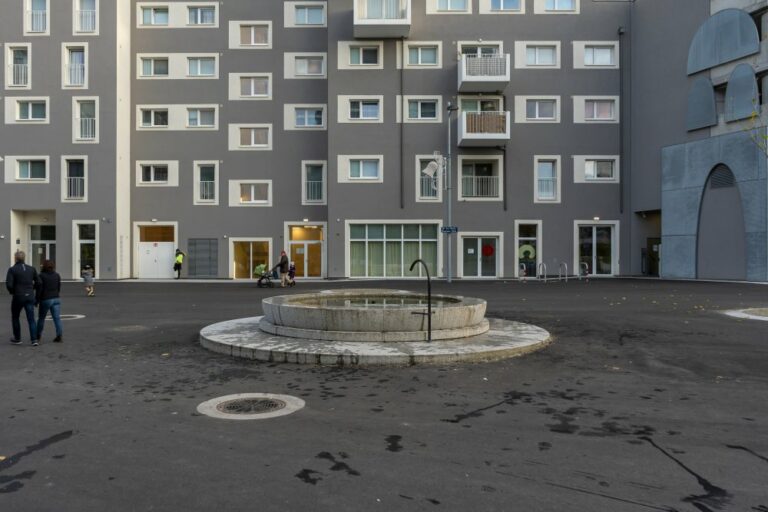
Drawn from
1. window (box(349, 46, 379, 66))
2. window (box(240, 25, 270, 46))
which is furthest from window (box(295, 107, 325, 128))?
window (box(240, 25, 270, 46))

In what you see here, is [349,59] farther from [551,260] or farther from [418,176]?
[551,260]

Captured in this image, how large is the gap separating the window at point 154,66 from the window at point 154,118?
2216 mm

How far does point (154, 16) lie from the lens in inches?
1266

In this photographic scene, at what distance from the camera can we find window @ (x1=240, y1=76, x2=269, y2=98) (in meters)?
31.9

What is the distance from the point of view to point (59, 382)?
6820 mm

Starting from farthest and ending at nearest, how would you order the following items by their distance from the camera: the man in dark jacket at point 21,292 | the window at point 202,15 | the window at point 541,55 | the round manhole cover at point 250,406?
the window at point 202,15
the window at point 541,55
the man in dark jacket at point 21,292
the round manhole cover at point 250,406

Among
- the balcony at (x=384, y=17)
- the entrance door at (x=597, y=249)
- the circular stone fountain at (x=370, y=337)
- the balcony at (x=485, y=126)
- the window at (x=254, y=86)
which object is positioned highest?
the balcony at (x=384, y=17)

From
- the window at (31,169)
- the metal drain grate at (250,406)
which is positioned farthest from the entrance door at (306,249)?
the metal drain grate at (250,406)

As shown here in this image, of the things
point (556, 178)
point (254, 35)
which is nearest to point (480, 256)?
point (556, 178)

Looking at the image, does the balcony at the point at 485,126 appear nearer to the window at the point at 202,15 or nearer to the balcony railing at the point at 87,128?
the window at the point at 202,15

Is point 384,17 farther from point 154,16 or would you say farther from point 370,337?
point 370,337

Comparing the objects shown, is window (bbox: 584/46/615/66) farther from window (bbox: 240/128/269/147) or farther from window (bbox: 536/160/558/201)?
window (bbox: 240/128/269/147)

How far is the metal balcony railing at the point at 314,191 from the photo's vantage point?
31750 millimetres

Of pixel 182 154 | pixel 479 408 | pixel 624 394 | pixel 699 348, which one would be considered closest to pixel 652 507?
pixel 479 408
